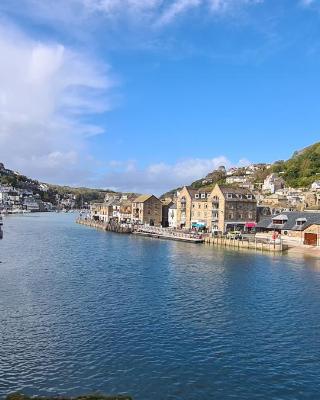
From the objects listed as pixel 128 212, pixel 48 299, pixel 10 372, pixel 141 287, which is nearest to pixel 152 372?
pixel 10 372

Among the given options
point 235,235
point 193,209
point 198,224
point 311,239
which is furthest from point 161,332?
point 193,209

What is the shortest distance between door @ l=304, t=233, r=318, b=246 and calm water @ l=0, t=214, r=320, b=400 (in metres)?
23.3

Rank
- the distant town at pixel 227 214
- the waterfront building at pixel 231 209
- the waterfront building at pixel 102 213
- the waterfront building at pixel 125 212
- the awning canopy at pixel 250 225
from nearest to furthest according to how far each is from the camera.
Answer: the distant town at pixel 227 214, the waterfront building at pixel 231 209, the awning canopy at pixel 250 225, the waterfront building at pixel 125 212, the waterfront building at pixel 102 213

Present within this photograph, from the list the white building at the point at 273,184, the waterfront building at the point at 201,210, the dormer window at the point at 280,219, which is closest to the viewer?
the dormer window at the point at 280,219

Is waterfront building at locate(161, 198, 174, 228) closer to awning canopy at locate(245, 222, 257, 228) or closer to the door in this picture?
awning canopy at locate(245, 222, 257, 228)

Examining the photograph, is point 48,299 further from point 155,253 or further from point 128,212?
point 128,212

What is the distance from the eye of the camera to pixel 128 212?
142250 millimetres

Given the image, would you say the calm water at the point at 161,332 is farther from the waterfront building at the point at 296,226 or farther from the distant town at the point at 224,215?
the distant town at the point at 224,215

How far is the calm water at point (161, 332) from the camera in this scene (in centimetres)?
2233

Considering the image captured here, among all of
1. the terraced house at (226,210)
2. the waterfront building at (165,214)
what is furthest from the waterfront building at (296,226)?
the waterfront building at (165,214)

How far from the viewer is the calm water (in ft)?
73.3

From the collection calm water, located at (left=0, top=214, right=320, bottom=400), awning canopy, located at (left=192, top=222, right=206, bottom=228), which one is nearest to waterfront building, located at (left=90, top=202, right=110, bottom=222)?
awning canopy, located at (left=192, top=222, right=206, bottom=228)

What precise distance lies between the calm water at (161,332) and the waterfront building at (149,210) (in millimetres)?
72190

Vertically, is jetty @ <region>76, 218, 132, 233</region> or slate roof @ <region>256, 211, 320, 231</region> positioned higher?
slate roof @ <region>256, 211, 320, 231</region>
